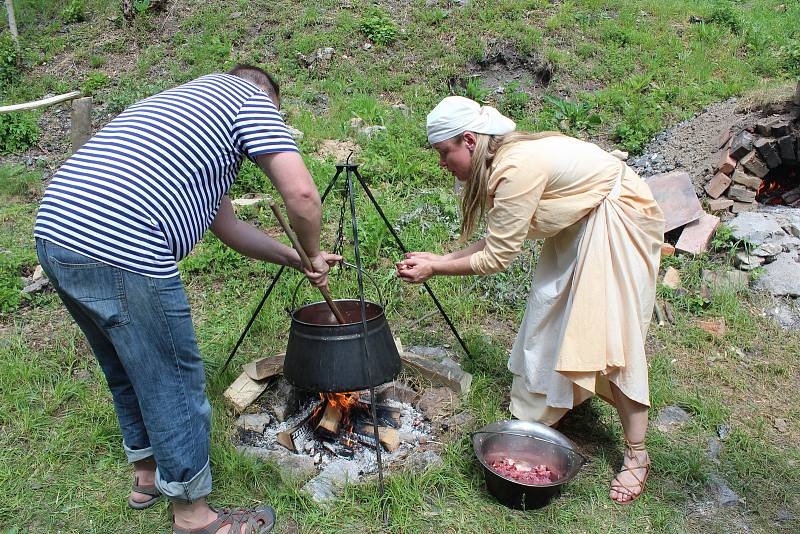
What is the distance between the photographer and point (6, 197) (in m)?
7.09

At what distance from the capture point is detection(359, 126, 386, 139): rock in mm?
7382

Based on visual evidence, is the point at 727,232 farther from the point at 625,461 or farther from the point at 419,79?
the point at 419,79

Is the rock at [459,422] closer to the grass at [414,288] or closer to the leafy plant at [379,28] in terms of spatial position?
the grass at [414,288]

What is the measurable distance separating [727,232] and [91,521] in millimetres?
5470

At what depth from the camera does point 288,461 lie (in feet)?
11.2

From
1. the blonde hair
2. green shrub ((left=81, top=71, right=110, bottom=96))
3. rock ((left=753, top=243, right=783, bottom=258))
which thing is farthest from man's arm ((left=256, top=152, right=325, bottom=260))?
green shrub ((left=81, top=71, right=110, bottom=96))

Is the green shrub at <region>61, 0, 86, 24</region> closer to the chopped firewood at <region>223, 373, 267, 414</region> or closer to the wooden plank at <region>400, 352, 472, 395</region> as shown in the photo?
the chopped firewood at <region>223, 373, 267, 414</region>

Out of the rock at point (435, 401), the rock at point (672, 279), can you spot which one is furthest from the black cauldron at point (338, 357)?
the rock at point (672, 279)

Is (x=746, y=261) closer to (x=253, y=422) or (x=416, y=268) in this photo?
(x=416, y=268)

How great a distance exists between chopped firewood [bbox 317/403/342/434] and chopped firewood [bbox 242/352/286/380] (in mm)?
506

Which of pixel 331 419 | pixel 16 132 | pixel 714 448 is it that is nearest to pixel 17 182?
pixel 16 132

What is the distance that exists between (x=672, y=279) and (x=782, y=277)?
88 centimetres

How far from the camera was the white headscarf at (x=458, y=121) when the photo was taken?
2953 mm

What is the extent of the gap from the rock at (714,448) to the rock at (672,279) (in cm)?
189
